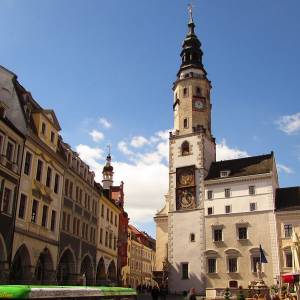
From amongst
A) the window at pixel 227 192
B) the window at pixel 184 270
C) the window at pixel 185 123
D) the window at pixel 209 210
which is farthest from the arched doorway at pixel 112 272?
the window at pixel 185 123

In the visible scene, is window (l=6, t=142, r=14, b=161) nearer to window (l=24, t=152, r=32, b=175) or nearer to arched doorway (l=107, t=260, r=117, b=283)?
window (l=24, t=152, r=32, b=175)

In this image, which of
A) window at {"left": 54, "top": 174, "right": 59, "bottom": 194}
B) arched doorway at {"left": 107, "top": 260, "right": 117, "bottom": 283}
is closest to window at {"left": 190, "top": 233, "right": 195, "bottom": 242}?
arched doorway at {"left": 107, "top": 260, "right": 117, "bottom": 283}

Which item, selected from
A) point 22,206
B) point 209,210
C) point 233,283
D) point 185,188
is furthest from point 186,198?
point 22,206


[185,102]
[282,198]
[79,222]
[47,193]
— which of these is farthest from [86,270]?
[185,102]

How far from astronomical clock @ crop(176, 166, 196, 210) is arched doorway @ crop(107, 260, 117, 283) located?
1180cm

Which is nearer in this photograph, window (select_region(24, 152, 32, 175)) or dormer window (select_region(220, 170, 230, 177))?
window (select_region(24, 152, 32, 175))

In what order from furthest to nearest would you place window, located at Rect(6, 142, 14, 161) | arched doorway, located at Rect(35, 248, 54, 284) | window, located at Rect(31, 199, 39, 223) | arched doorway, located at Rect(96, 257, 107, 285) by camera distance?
arched doorway, located at Rect(96, 257, 107, 285) < arched doorway, located at Rect(35, 248, 54, 284) < window, located at Rect(31, 199, 39, 223) < window, located at Rect(6, 142, 14, 161)

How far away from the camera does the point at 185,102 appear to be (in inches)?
2702

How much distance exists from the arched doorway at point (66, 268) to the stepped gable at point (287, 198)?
26.5 meters

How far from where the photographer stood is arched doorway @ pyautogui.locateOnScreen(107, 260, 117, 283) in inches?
2200

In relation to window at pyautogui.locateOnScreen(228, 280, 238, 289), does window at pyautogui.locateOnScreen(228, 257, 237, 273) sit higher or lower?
higher

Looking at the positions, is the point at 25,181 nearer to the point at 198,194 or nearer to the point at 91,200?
the point at 91,200

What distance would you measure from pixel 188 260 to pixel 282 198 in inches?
569

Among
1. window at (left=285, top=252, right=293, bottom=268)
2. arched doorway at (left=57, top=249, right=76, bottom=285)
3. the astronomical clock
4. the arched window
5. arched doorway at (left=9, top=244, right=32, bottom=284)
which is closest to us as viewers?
arched doorway at (left=9, top=244, right=32, bottom=284)
